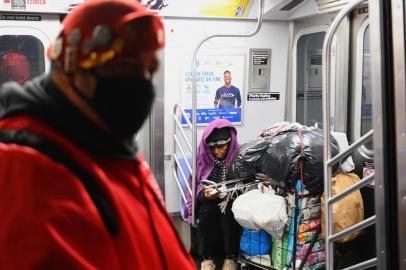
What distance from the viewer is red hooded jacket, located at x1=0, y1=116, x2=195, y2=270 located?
880 mm

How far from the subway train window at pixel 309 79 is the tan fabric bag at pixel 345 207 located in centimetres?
118

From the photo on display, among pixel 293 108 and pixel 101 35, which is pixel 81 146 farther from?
pixel 293 108

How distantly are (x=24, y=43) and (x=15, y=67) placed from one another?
23cm

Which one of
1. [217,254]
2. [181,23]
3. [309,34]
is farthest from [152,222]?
[309,34]

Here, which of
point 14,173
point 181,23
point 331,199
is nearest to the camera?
point 14,173

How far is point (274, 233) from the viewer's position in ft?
11.0

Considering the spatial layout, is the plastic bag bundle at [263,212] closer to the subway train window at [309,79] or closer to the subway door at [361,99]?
the subway door at [361,99]

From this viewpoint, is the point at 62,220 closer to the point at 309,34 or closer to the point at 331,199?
the point at 331,199

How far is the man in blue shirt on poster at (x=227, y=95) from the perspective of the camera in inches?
184

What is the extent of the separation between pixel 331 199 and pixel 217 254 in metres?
1.83

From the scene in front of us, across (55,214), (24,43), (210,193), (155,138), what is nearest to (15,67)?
(24,43)

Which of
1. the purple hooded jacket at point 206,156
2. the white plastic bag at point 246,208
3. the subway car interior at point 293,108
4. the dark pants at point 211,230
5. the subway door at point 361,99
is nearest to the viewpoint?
the subway car interior at point 293,108

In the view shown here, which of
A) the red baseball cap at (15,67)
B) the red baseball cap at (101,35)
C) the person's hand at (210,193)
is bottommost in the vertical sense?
the person's hand at (210,193)

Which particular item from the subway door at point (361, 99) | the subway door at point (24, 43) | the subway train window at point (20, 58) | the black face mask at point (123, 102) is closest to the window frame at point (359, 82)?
the subway door at point (361, 99)
